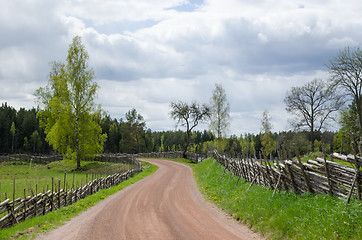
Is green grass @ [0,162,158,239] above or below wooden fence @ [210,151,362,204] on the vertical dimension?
below

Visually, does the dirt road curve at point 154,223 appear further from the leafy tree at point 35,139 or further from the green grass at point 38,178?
the leafy tree at point 35,139

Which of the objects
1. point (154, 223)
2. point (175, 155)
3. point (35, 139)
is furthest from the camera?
point (35, 139)

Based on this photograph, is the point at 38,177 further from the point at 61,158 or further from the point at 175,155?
the point at 175,155

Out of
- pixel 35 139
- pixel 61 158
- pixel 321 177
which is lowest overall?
pixel 61 158

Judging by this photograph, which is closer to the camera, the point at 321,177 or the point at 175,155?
the point at 321,177

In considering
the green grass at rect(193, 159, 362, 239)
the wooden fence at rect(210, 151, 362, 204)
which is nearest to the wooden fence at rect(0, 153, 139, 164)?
the wooden fence at rect(210, 151, 362, 204)

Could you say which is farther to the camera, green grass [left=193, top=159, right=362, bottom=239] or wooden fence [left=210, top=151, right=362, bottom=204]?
wooden fence [left=210, top=151, right=362, bottom=204]

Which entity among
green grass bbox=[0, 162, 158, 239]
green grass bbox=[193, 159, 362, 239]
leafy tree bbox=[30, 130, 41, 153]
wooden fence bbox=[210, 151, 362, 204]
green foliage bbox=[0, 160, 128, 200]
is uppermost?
leafy tree bbox=[30, 130, 41, 153]

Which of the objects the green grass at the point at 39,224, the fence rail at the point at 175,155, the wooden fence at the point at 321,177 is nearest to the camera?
the wooden fence at the point at 321,177

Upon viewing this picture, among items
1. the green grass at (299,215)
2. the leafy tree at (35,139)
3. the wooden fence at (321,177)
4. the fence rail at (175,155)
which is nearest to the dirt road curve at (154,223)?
the green grass at (299,215)

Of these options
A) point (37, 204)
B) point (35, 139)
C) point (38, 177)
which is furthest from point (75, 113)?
point (35, 139)

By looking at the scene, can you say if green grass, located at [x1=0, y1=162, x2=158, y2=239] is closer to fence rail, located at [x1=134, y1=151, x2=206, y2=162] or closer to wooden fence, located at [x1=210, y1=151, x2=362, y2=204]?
wooden fence, located at [x1=210, y1=151, x2=362, y2=204]

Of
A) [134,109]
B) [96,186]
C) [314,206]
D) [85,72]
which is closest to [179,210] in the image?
[314,206]

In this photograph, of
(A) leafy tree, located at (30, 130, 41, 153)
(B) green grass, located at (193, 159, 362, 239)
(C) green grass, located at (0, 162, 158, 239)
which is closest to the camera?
(B) green grass, located at (193, 159, 362, 239)
